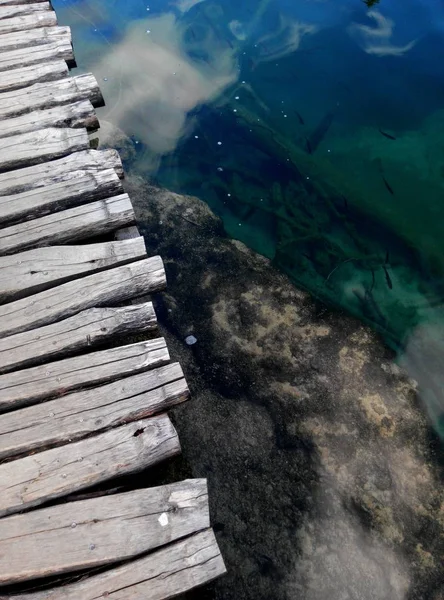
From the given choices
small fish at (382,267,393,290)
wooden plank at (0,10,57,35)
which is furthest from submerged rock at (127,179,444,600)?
wooden plank at (0,10,57,35)

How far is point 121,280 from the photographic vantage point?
3123 mm

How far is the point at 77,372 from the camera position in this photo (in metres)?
2.71

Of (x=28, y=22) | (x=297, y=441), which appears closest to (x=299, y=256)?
(x=297, y=441)

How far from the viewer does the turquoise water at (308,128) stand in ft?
15.8

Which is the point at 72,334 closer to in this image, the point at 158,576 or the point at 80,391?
the point at 80,391

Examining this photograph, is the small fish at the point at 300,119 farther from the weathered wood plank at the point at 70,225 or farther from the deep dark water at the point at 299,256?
the weathered wood plank at the point at 70,225

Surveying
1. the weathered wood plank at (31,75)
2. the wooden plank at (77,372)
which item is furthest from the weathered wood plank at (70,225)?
the weathered wood plank at (31,75)

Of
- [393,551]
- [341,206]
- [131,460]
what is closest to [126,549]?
[131,460]

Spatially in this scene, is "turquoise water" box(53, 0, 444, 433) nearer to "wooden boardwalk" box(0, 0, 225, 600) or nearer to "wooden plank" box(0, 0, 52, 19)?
"wooden plank" box(0, 0, 52, 19)

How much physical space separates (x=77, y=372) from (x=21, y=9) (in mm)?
4117

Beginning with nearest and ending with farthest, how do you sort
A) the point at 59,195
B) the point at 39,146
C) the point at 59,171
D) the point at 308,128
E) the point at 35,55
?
the point at 59,195 < the point at 59,171 < the point at 39,146 < the point at 35,55 < the point at 308,128

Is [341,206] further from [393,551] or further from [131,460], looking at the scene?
[131,460]

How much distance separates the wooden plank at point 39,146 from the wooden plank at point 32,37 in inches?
51.0

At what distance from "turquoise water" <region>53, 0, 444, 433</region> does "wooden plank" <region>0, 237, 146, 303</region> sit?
191 cm
